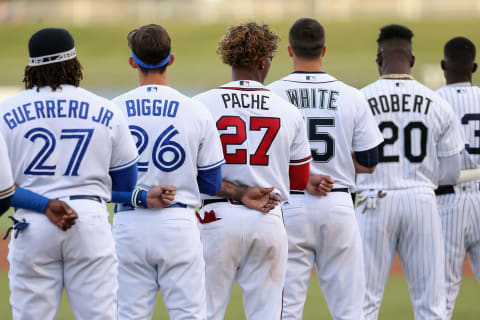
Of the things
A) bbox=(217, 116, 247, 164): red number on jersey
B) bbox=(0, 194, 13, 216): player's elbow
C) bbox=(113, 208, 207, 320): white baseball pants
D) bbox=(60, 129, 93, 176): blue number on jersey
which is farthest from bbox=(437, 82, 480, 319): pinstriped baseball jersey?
bbox=(0, 194, 13, 216): player's elbow

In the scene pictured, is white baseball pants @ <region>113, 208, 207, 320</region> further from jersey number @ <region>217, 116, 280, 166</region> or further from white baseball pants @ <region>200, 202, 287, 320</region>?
jersey number @ <region>217, 116, 280, 166</region>

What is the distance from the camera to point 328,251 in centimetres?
459

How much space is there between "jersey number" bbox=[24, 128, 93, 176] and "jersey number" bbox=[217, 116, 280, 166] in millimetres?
939

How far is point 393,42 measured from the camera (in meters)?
5.29

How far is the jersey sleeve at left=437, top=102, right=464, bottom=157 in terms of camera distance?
5141 millimetres

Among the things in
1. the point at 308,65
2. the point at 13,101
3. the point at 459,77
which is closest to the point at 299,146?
the point at 308,65

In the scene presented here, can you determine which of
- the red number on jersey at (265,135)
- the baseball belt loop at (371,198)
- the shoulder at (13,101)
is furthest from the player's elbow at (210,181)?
the baseball belt loop at (371,198)

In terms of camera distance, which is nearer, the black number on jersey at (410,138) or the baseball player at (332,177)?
the baseball player at (332,177)

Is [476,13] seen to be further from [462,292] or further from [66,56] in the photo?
[66,56]

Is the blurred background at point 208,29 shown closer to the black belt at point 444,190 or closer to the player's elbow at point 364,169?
the black belt at point 444,190

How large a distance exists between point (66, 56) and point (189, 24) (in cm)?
3160

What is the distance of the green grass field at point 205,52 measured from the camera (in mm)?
27922

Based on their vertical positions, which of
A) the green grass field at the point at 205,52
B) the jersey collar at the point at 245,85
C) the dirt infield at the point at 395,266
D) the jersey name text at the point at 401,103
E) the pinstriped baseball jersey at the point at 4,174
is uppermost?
the green grass field at the point at 205,52

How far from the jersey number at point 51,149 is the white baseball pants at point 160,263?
545 mm
